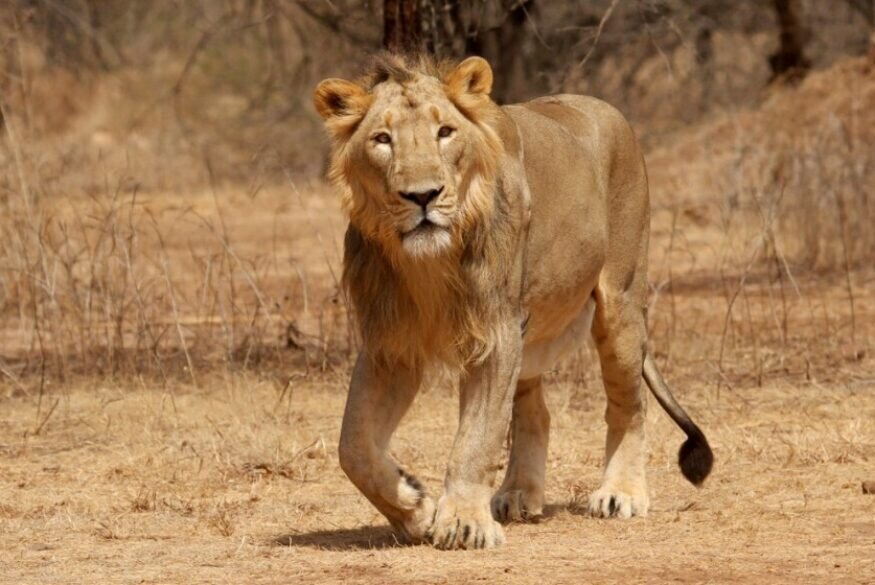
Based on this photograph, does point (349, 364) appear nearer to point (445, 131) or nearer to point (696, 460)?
point (696, 460)

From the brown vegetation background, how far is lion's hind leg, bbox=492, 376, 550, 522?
13 centimetres

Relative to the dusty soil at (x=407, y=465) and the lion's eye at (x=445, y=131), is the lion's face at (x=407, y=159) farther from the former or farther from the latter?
the dusty soil at (x=407, y=465)

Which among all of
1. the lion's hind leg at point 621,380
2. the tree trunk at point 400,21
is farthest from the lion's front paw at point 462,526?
the tree trunk at point 400,21

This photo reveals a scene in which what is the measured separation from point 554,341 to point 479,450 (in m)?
0.86

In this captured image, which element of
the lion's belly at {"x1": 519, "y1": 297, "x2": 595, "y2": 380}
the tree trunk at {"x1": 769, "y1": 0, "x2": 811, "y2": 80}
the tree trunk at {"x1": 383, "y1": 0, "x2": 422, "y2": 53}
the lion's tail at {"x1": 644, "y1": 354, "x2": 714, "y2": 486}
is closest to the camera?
the lion's belly at {"x1": 519, "y1": 297, "x2": 595, "y2": 380}

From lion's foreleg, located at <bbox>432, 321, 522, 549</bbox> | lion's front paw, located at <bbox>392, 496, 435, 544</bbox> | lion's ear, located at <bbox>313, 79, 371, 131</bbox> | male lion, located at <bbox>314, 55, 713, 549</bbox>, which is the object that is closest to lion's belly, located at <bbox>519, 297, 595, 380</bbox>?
male lion, located at <bbox>314, 55, 713, 549</bbox>

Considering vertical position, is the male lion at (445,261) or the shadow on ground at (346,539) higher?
the male lion at (445,261)

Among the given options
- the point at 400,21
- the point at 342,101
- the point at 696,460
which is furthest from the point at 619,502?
the point at 400,21

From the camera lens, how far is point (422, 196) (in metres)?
4.35

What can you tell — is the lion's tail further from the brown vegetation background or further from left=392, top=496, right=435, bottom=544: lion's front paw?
left=392, top=496, right=435, bottom=544: lion's front paw

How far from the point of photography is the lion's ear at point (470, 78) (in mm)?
4664

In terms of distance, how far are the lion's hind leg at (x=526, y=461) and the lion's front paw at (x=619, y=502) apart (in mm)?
179

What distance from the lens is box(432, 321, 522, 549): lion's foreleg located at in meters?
4.54

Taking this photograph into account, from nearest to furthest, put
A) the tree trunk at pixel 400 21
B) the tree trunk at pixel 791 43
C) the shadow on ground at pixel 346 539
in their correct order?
the shadow on ground at pixel 346 539, the tree trunk at pixel 400 21, the tree trunk at pixel 791 43
